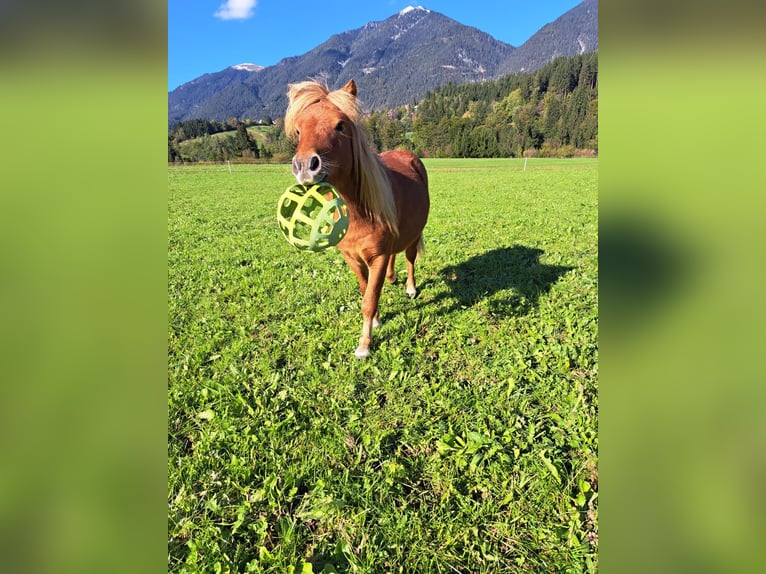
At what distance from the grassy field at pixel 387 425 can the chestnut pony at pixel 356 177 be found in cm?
84

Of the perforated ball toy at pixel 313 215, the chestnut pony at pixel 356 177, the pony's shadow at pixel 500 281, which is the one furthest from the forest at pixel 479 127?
the perforated ball toy at pixel 313 215

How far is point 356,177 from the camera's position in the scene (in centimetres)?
353

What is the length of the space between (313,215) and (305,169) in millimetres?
360

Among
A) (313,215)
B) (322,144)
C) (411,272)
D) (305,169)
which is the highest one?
(322,144)

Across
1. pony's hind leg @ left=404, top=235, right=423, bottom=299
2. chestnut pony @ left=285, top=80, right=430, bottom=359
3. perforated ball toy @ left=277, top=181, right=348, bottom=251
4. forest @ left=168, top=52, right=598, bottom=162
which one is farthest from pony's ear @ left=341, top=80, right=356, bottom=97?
forest @ left=168, top=52, right=598, bottom=162

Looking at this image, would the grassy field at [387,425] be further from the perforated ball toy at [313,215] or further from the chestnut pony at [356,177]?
the perforated ball toy at [313,215]

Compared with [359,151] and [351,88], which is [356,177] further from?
[351,88]

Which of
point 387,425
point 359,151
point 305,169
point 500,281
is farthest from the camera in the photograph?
point 500,281

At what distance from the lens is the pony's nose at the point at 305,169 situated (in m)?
2.78

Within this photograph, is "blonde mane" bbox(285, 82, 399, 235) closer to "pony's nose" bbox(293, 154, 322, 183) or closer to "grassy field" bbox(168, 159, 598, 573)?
"pony's nose" bbox(293, 154, 322, 183)

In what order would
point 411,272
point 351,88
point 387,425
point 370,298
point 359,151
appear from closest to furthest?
point 387,425 < point 359,151 < point 351,88 < point 370,298 < point 411,272

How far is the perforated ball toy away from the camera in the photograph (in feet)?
8.80

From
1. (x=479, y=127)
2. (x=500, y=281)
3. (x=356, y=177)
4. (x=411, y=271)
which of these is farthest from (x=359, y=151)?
(x=479, y=127)
